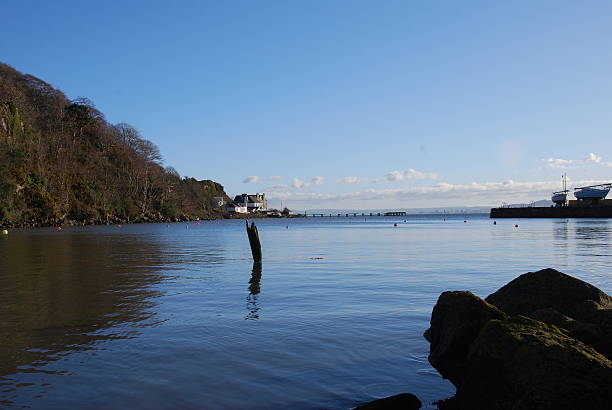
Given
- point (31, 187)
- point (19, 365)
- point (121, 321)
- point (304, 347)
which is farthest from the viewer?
point (31, 187)

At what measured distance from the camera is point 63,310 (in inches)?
484

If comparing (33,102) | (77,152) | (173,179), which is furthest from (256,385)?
(173,179)

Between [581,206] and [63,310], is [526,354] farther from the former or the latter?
[581,206]

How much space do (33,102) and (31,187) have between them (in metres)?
41.9

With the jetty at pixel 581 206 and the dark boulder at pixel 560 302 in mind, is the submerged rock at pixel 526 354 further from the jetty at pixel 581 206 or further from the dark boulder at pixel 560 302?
the jetty at pixel 581 206

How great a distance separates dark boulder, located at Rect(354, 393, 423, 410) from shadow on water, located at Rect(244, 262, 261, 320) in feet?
19.9

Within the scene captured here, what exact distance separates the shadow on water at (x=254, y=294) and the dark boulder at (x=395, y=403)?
6.05m

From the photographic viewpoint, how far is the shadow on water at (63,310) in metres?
8.35

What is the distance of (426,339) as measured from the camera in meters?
9.72

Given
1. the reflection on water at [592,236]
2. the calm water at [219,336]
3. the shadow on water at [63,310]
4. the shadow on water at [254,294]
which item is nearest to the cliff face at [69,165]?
the shadow on water at [63,310]

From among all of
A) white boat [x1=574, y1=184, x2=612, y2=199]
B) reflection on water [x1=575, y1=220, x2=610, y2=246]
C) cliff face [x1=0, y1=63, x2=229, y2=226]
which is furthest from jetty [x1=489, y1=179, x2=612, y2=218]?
cliff face [x1=0, y1=63, x2=229, y2=226]

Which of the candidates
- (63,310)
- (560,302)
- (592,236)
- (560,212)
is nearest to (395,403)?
(560,302)

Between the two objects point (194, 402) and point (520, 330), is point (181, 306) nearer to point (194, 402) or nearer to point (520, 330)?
point (194, 402)

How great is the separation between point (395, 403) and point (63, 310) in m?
9.63
